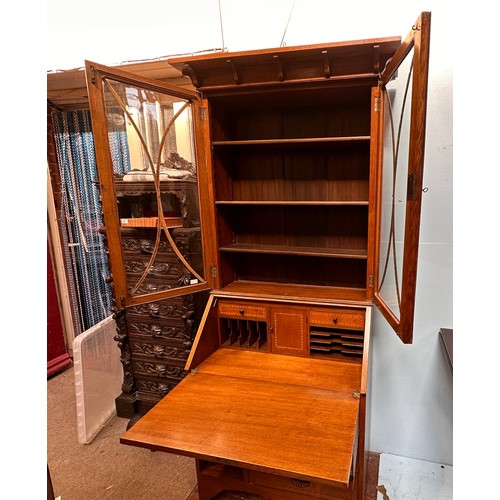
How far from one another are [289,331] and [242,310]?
0.25 metres

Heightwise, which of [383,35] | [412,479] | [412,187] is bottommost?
[412,479]

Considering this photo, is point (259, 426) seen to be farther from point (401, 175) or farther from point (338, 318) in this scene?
point (401, 175)

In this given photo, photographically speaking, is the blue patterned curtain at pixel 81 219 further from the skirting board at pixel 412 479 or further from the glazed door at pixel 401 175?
the skirting board at pixel 412 479

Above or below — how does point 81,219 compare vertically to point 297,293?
above

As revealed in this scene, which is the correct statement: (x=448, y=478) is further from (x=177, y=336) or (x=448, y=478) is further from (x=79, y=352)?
(x=79, y=352)

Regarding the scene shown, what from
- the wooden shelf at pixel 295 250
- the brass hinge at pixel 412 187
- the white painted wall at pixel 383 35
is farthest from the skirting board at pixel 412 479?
the brass hinge at pixel 412 187

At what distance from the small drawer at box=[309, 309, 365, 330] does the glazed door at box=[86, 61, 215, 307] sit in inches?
21.8

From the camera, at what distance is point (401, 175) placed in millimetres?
1343

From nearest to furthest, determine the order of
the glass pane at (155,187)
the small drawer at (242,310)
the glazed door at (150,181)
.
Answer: the glazed door at (150,181) < the glass pane at (155,187) < the small drawer at (242,310)

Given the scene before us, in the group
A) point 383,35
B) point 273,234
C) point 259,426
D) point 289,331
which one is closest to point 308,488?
point 259,426

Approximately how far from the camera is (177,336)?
2.26 m

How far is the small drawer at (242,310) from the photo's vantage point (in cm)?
181

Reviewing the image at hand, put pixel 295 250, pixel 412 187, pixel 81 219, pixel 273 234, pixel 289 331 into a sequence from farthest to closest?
pixel 81 219, pixel 273 234, pixel 295 250, pixel 289 331, pixel 412 187

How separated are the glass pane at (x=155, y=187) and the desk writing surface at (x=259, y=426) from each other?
1.74 ft
